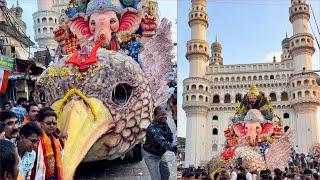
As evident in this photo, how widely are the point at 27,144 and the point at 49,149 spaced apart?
0.40 metres

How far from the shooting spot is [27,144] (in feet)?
9.45

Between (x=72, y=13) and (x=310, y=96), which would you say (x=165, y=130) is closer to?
(x=72, y=13)

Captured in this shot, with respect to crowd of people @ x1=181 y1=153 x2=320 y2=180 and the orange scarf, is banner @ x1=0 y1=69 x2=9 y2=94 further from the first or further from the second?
crowd of people @ x1=181 y1=153 x2=320 y2=180

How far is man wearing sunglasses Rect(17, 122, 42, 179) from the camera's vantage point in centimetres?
287

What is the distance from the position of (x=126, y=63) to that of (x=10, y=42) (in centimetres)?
204

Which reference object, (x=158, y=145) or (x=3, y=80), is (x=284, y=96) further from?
(x=3, y=80)

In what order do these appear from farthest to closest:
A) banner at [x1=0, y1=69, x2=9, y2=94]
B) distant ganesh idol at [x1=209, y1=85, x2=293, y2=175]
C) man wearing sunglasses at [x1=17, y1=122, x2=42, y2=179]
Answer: distant ganesh idol at [x1=209, y1=85, x2=293, y2=175], banner at [x1=0, y1=69, x2=9, y2=94], man wearing sunglasses at [x1=17, y1=122, x2=42, y2=179]

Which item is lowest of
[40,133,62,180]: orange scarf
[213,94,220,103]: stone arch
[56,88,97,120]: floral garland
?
[40,133,62,180]: orange scarf

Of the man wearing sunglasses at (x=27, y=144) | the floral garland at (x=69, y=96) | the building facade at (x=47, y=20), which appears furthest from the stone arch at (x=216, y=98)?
the man wearing sunglasses at (x=27, y=144)

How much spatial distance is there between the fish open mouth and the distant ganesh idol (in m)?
4.31

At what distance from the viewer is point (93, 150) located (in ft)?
15.2

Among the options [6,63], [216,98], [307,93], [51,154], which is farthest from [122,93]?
[307,93]

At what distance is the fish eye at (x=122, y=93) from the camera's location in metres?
4.86

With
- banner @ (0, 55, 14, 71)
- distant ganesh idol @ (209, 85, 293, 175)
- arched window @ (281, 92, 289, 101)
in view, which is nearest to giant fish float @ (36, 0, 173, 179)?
banner @ (0, 55, 14, 71)
